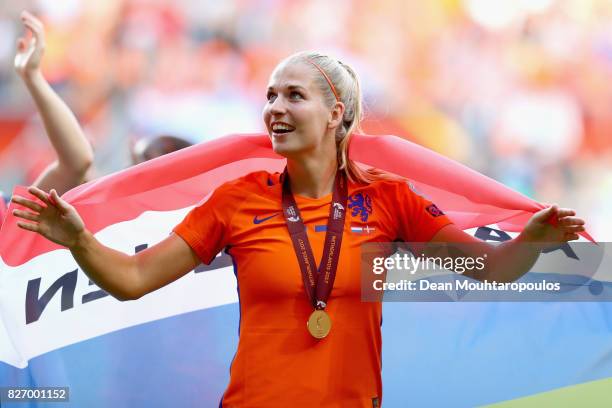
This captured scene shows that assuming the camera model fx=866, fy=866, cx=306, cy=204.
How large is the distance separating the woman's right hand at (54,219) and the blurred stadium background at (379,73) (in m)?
5.53

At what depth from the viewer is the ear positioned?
2.53 meters

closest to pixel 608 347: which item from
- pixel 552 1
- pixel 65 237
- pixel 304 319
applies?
pixel 304 319

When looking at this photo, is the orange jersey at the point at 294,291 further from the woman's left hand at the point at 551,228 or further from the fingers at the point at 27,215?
the fingers at the point at 27,215

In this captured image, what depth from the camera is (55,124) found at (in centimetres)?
326

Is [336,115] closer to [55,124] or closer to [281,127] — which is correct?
[281,127]

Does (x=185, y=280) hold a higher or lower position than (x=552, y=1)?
lower

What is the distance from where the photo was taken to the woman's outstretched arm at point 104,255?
2238mm

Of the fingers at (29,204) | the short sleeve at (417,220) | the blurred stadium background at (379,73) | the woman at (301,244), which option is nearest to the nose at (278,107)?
the woman at (301,244)

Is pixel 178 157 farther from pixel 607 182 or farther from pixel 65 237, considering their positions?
pixel 607 182

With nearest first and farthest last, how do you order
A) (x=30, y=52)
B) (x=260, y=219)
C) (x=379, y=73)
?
(x=260, y=219) < (x=30, y=52) < (x=379, y=73)

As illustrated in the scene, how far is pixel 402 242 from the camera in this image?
2486 millimetres

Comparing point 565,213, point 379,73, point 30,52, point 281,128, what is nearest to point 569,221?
point 565,213

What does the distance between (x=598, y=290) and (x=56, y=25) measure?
21.6 feet

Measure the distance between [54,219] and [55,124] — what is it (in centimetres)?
108
